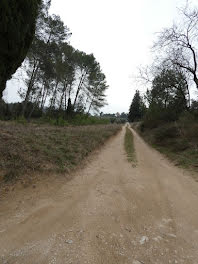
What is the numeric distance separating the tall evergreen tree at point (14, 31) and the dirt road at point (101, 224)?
3.75 metres

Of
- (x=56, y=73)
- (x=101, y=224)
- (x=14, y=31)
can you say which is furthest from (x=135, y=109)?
(x=101, y=224)

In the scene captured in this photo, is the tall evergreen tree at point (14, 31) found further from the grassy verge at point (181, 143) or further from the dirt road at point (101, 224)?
the grassy verge at point (181, 143)

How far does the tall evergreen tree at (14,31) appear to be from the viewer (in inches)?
131

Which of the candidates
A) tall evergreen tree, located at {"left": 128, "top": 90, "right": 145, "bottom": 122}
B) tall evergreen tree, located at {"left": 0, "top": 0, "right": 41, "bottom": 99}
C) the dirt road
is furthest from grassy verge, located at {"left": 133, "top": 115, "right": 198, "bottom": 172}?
tall evergreen tree, located at {"left": 128, "top": 90, "right": 145, "bottom": 122}

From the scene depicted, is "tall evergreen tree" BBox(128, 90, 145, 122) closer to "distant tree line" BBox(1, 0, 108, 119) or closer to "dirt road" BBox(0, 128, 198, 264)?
"distant tree line" BBox(1, 0, 108, 119)

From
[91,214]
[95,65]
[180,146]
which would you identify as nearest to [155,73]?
[180,146]

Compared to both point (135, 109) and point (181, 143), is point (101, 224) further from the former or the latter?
point (135, 109)

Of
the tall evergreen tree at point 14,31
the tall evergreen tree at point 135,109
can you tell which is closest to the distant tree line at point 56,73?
the tall evergreen tree at point 14,31

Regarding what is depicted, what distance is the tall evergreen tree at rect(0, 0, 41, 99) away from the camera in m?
3.33

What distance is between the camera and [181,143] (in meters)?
7.38

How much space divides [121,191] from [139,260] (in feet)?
5.21

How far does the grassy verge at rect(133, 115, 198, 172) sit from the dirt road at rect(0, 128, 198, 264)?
2.29 meters

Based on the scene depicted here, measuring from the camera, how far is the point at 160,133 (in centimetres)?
1004

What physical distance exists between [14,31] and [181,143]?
8.91 m
